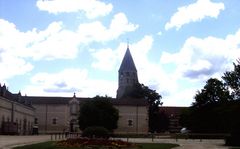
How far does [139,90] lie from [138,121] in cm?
1413

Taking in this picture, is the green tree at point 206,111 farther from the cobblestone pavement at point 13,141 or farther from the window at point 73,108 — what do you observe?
the cobblestone pavement at point 13,141

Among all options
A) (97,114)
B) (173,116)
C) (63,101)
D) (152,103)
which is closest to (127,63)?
(152,103)

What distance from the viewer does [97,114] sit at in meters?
81.8

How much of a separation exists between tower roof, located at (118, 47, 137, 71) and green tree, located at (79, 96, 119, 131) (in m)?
50.0

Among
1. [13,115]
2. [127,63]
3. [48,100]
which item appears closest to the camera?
[13,115]

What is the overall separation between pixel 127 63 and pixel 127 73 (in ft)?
10.4

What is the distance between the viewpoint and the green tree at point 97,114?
8156 cm

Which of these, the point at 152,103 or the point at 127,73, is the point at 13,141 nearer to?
the point at 152,103

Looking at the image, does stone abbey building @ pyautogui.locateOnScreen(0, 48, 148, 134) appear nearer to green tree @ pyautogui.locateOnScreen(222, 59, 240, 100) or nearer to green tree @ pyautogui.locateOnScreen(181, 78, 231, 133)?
green tree @ pyautogui.locateOnScreen(181, 78, 231, 133)

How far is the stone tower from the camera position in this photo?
138 meters

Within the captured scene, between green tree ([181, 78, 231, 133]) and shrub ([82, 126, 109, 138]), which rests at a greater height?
green tree ([181, 78, 231, 133])

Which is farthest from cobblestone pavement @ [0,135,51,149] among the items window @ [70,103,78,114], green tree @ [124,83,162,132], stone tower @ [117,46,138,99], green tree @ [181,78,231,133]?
stone tower @ [117,46,138,99]

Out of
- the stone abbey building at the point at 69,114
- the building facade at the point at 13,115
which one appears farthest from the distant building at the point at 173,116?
the building facade at the point at 13,115

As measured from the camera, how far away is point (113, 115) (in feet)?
289
